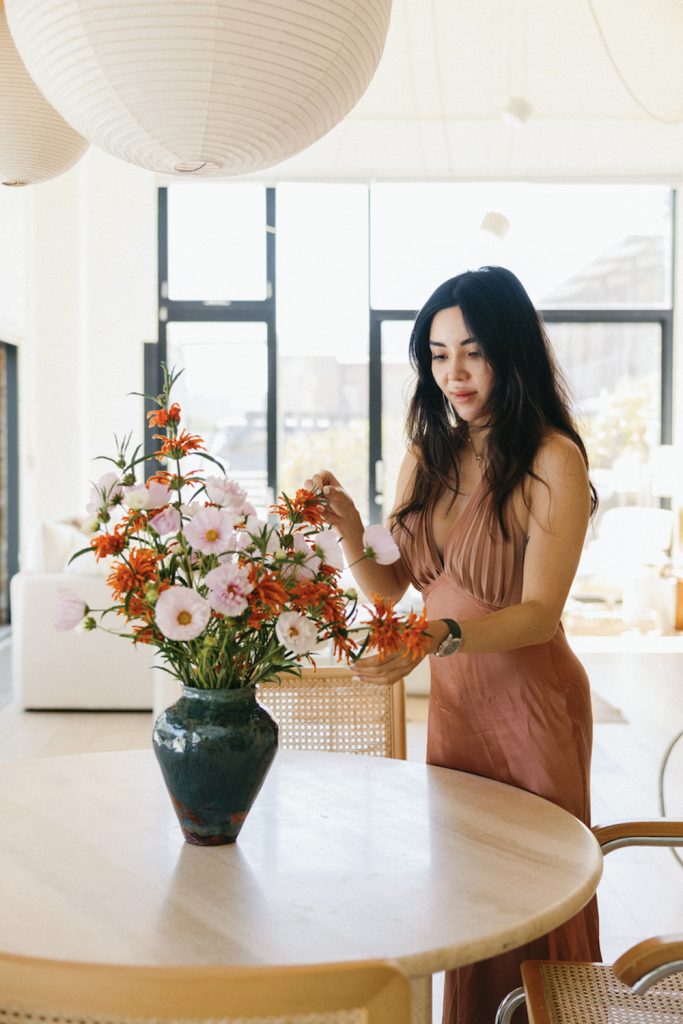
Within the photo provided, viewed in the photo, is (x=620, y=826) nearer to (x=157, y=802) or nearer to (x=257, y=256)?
(x=157, y=802)

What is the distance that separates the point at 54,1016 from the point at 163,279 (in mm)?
8927

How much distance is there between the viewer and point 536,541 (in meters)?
1.75

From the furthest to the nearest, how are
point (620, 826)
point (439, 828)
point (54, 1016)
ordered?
point (620, 826)
point (439, 828)
point (54, 1016)

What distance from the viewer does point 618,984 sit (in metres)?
1.62

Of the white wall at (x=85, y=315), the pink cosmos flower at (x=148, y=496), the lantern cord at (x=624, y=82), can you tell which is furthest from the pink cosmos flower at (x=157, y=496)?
the white wall at (x=85, y=315)

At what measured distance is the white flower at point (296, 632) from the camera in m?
1.29

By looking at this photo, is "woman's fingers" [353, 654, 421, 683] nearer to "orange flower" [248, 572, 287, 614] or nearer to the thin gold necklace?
"orange flower" [248, 572, 287, 614]

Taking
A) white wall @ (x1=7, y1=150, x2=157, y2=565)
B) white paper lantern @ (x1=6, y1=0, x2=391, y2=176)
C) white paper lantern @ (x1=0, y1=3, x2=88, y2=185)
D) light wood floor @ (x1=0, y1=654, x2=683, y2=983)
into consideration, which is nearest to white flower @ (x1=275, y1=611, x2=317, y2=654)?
white paper lantern @ (x1=6, y1=0, x2=391, y2=176)

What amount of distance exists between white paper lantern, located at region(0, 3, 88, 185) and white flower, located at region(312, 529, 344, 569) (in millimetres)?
1218

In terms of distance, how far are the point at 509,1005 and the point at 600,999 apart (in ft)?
0.47

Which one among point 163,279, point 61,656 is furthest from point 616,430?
point 61,656

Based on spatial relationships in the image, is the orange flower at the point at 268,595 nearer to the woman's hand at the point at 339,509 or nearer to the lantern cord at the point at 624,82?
the woman's hand at the point at 339,509

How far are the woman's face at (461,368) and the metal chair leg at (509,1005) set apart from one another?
0.92m

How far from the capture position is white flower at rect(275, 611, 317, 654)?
1287 millimetres
